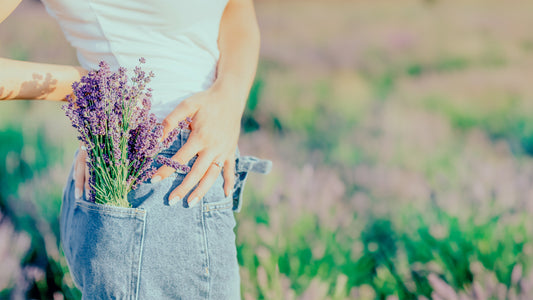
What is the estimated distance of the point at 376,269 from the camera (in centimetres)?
250

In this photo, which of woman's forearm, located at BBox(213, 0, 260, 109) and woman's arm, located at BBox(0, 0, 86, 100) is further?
woman's forearm, located at BBox(213, 0, 260, 109)

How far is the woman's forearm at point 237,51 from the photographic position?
1.22 m

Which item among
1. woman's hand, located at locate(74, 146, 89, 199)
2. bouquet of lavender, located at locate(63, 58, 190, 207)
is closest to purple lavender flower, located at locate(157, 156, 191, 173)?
bouquet of lavender, located at locate(63, 58, 190, 207)

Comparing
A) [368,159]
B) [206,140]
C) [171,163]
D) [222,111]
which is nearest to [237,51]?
[222,111]

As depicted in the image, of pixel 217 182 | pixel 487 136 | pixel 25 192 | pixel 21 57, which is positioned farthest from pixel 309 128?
pixel 21 57

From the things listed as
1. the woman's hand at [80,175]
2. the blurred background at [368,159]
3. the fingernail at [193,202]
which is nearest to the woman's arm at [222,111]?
A: the fingernail at [193,202]

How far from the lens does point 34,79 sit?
41.9 inches

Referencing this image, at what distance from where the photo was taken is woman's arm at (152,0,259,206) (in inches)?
40.7

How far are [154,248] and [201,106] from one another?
1.25 ft

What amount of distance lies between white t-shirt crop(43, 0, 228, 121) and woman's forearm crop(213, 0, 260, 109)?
0.29 feet

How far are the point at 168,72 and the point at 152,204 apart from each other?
35 centimetres

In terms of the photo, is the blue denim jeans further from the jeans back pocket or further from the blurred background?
the blurred background

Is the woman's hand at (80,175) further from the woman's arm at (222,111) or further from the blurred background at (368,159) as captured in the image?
the blurred background at (368,159)

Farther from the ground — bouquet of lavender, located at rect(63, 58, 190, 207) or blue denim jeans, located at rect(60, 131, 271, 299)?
bouquet of lavender, located at rect(63, 58, 190, 207)
